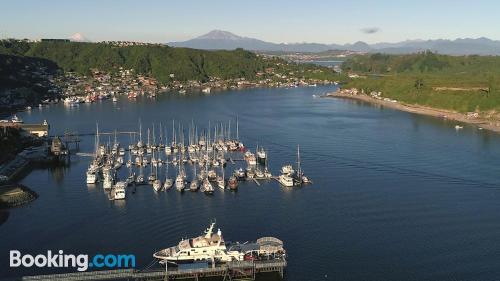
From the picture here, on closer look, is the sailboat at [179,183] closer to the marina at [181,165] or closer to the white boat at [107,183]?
the marina at [181,165]

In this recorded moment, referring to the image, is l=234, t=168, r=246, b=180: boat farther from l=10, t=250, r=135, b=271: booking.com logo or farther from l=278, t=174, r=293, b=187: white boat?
l=10, t=250, r=135, b=271: booking.com logo

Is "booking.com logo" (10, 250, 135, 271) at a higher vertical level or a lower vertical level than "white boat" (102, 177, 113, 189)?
lower

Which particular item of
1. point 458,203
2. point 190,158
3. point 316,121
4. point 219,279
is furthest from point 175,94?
point 219,279

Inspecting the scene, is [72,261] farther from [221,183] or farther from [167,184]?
[221,183]

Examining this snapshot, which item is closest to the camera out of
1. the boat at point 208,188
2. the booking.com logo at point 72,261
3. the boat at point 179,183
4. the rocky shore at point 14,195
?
the booking.com logo at point 72,261

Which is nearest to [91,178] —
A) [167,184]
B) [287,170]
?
[167,184]

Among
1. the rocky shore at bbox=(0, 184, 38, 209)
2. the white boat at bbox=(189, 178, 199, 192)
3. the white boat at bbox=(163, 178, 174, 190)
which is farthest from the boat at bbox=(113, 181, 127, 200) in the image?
the rocky shore at bbox=(0, 184, 38, 209)

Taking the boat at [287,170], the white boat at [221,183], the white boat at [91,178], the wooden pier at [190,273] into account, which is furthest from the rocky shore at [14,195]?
the boat at [287,170]
